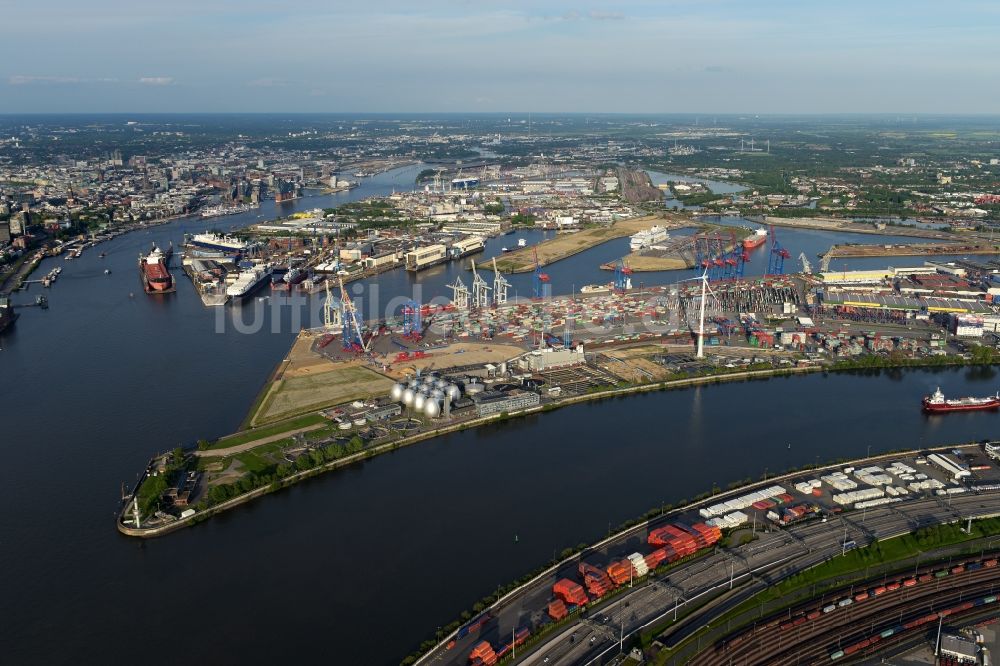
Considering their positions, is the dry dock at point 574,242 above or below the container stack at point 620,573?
above

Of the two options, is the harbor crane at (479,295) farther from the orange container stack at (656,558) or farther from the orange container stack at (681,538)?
the orange container stack at (656,558)

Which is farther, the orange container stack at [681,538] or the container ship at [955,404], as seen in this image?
the container ship at [955,404]

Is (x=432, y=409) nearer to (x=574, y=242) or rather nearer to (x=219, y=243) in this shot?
(x=574, y=242)

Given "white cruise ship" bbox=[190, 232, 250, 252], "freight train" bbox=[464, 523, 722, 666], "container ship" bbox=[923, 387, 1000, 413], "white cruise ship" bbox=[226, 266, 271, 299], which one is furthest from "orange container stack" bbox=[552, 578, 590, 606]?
"white cruise ship" bbox=[190, 232, 250, 252]

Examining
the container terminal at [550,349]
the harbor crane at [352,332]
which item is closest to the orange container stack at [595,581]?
the container terminal at [550,349]

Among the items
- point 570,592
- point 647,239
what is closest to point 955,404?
point 570,592

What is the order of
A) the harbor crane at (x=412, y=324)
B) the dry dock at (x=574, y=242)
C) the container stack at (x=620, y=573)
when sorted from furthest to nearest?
the dry dock at (x=574, y=242)
the harbor crane at (x=412, y=324)
the container stack at (x=620, y=573)

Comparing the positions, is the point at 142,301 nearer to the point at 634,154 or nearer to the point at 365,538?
the point at 365,538
